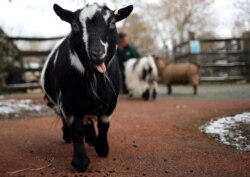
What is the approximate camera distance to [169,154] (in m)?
4.23

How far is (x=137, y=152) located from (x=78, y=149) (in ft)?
2.71

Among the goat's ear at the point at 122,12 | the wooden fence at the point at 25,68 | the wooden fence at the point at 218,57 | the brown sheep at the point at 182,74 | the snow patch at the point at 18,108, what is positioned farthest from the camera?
the wooden fence at the point at 25,68

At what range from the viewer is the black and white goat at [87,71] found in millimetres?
3491

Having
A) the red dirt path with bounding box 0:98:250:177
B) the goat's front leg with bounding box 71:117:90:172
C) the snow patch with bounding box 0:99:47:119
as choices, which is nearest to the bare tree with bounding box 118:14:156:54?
the snow patch with bounding box 0:99:47:119

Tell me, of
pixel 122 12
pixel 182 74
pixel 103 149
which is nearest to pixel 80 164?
pixel 103 149

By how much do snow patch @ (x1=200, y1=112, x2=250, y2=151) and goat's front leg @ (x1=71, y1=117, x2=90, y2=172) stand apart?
1661mm

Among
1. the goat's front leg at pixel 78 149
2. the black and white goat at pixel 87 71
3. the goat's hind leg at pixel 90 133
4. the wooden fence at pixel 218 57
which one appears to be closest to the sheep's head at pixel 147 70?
the wooden fence at pixel 218 57

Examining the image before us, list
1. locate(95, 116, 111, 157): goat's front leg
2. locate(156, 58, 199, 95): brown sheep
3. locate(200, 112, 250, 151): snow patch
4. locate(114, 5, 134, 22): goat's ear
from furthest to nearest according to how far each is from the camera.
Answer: locate(156, 58, 199, 95): brown sheep < locate(200, 112, 250, 151): snow patch < locate(95, 116, 111, 157): goat's front leg < locate(114, 5, 134, 22): goat's ear

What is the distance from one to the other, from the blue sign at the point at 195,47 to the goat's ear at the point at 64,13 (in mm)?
12589

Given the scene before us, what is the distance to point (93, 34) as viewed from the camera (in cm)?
346

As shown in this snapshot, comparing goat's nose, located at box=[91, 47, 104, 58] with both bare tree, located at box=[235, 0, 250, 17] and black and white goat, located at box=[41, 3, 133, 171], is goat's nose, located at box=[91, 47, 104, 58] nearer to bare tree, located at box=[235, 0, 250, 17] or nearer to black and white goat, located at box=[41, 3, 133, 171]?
black and white goat, located at box=[41, 3, 133, 171]

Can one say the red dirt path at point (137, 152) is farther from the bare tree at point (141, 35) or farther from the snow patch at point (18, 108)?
the bare tree at point (141, 35)

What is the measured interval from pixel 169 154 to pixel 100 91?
1014 millimetres

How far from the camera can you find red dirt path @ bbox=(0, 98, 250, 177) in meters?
3.61
